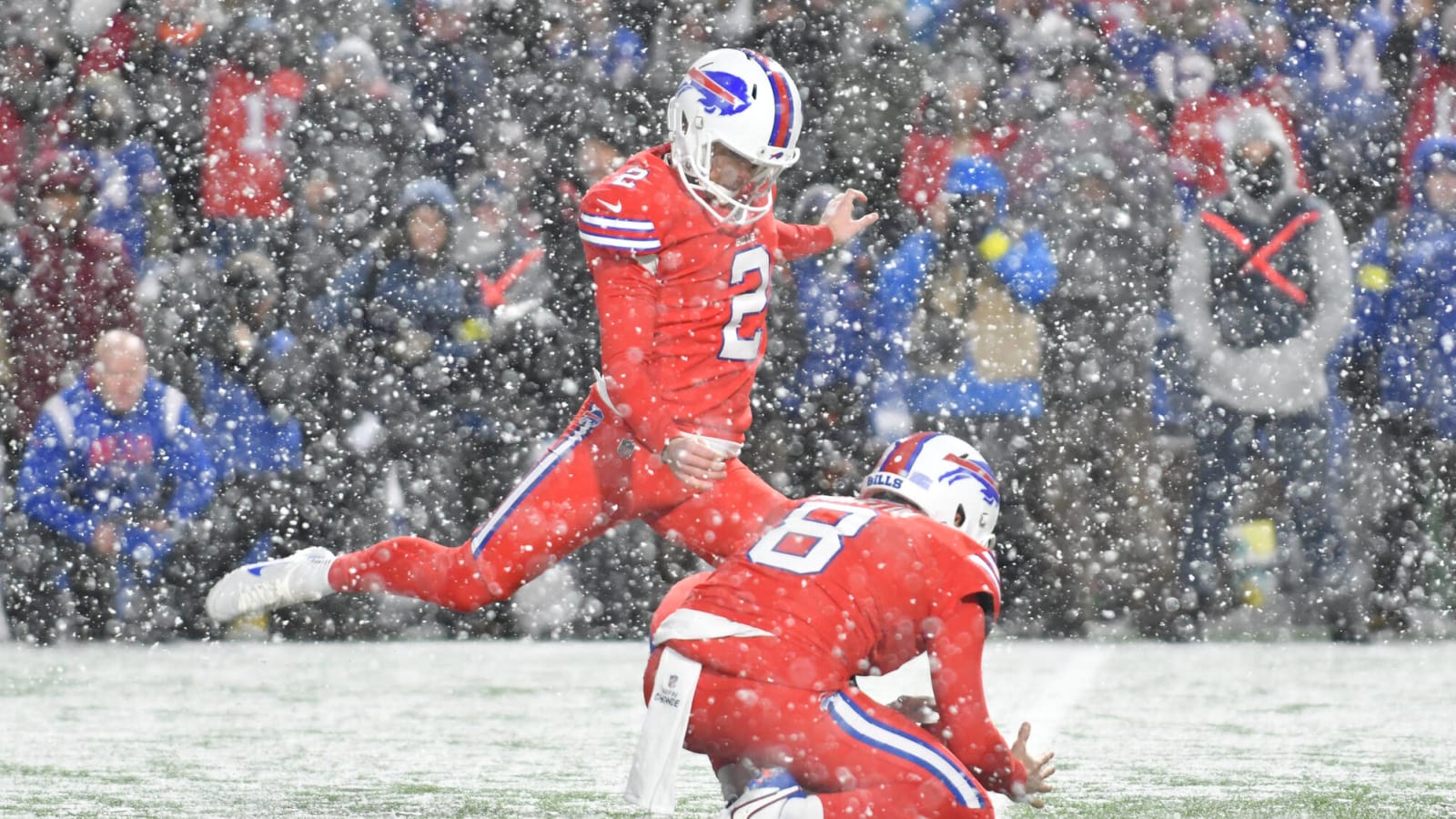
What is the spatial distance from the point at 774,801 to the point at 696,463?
77 cm

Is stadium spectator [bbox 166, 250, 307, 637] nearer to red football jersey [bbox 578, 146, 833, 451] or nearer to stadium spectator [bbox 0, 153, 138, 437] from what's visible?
stadium spectator [bbox 0, 153, 138, 437]

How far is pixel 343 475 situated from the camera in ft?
24.2

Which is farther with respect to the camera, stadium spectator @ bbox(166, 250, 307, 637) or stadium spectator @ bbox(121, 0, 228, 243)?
stadium spectator @ bbox(121, 0, 228, 243)

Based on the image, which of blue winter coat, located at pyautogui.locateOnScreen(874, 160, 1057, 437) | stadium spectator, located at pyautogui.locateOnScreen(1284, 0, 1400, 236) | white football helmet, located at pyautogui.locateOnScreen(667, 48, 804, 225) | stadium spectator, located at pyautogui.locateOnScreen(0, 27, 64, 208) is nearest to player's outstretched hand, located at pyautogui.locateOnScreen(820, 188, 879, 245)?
white football helmet, located at pyautogui.locateOnScreen(667, 48, 804, 225)

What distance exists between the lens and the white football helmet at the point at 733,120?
4.39 meters

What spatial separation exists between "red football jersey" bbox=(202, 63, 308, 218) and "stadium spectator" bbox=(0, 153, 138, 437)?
0.41 m

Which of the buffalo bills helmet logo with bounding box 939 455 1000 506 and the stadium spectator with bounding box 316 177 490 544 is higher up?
the buffalo bills helmet logo with bounding box 939 455 1000 506

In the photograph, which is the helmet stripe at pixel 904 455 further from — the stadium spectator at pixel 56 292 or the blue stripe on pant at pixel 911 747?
the stadium spectator at pixel 56 292

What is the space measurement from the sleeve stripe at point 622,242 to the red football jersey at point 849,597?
909 mm

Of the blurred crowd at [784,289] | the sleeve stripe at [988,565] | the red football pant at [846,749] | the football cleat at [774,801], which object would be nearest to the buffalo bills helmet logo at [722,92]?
the sleeve stripe at [988,565]

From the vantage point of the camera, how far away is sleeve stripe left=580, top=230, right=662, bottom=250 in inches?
174

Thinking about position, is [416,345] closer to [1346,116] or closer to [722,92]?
[722,92]

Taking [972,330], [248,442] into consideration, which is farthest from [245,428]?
Result: [972,330]

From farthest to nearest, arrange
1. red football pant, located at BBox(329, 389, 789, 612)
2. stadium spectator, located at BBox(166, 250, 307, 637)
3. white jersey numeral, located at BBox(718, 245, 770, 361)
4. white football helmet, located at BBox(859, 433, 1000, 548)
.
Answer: stadium spectator, located at BBox(166, 250, 307, 637) < white jersey numeral, located at BBox(718, 245, 770, 361) < red football pant, located at BBox(329, 389, 789, 612) < white football helmet, located at BBox(859, 433, 1000, 548)
